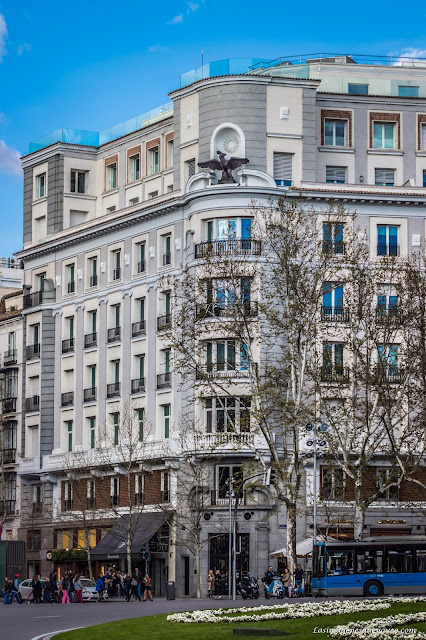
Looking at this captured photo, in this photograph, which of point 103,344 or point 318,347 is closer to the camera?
point 318,347

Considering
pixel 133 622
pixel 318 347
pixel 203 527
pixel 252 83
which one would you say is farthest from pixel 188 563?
pixel 133 622

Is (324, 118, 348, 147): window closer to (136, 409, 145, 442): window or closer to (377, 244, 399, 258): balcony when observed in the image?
(377, 244, 399, 258): balcony

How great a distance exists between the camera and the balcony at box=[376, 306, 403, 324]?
66750 mm

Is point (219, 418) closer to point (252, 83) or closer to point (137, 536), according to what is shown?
point (137, 536)

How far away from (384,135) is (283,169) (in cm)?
745

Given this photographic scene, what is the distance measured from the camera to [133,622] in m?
43.2

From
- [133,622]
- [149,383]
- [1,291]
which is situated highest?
[1,291]

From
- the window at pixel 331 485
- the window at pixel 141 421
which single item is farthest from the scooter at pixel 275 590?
the window at pixel 141 421

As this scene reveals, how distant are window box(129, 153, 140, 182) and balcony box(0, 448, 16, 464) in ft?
66.2

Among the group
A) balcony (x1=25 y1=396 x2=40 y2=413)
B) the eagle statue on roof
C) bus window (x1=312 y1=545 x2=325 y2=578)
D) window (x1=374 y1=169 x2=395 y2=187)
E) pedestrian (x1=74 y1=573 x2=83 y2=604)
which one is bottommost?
pedestrian (x1=74 y1=573 x2=83 y2=604)

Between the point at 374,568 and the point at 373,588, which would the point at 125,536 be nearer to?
the point at 374,568

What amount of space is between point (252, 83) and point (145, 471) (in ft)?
75.7

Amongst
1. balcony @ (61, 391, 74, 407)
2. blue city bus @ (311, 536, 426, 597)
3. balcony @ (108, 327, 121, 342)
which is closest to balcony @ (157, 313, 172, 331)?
balcony @ (108, 327, 121, 342)

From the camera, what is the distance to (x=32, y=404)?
95.4m
